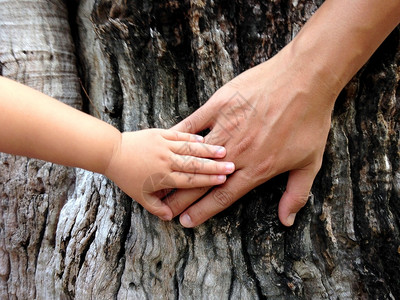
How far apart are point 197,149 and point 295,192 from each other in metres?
0.29

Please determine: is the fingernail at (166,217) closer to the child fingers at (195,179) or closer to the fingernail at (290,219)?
the child fingers at (195,179)

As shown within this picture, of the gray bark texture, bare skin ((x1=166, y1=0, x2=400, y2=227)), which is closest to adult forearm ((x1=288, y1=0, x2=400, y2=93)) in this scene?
bare skin ((x1=166, y1=0, x2=400, y2=227))

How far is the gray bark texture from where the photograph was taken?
1017 mm

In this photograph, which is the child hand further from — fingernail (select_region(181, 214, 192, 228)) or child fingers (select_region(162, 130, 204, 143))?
fingernail (select_region(181, 214, 192, 228))

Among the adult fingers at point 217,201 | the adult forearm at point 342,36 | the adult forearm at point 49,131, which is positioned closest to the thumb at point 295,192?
the adult fingers at point 217,201

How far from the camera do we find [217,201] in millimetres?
990

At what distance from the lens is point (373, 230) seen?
1.05 m

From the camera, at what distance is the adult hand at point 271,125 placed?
35.6 inches

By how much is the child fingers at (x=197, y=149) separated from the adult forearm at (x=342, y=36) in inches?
11.7

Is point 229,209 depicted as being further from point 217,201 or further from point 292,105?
point 292,105

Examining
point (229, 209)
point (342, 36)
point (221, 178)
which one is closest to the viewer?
point (342, 36)

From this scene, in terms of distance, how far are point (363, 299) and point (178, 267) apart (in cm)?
55

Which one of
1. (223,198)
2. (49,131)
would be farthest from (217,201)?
(49,131)

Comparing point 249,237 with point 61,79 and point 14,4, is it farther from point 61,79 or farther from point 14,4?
point 14,4
